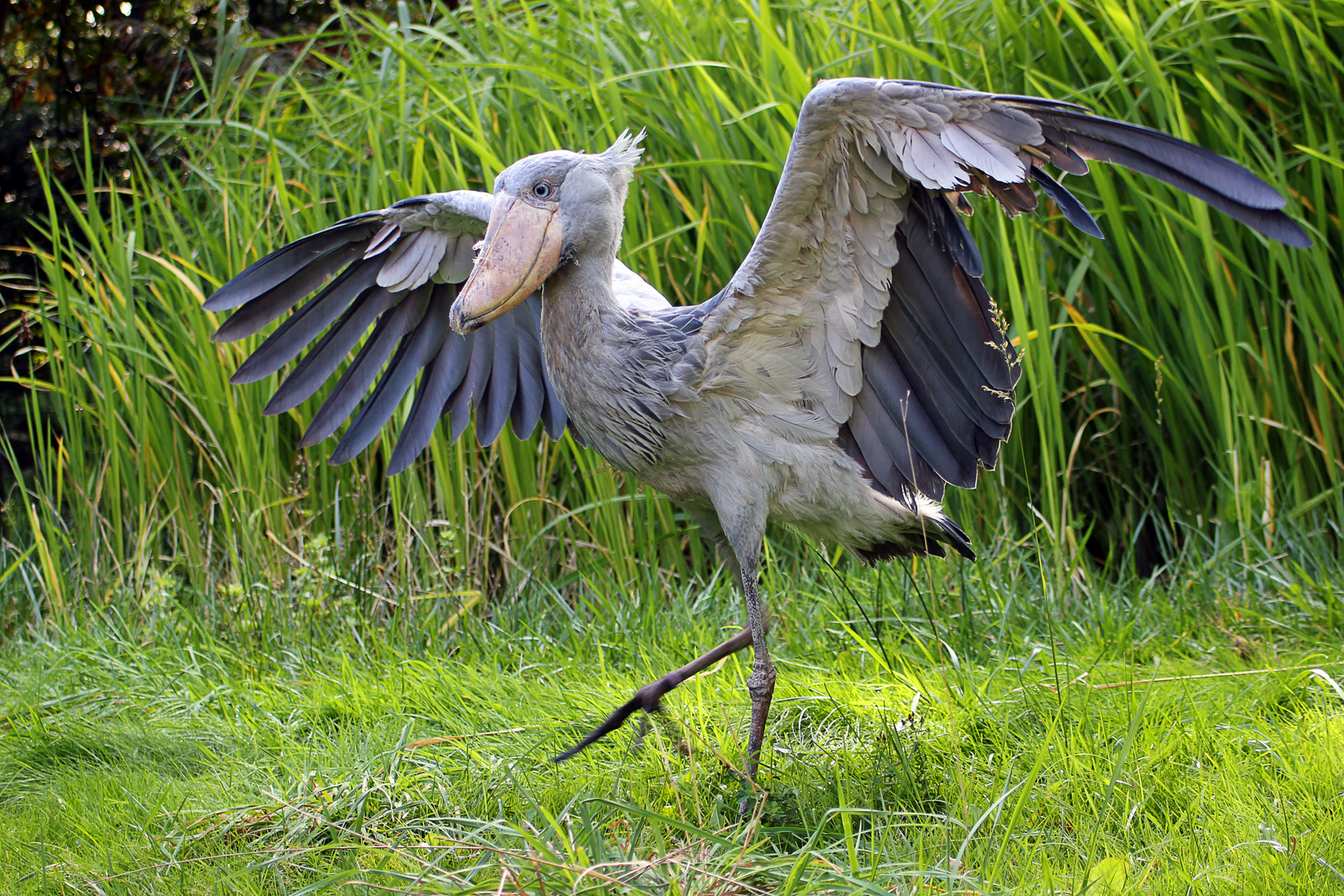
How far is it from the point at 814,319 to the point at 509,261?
26.4 inches

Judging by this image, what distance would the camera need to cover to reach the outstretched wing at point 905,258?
198 cm

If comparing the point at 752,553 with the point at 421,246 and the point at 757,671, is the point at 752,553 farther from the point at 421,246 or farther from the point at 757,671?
the point at 421,246

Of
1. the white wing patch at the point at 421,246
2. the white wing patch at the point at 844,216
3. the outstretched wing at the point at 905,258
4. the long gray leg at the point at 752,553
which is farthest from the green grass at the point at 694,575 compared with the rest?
the white wing patch at the point at 421,246

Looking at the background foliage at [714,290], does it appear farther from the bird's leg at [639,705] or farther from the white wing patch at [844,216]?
the bird's leg at [639,705]

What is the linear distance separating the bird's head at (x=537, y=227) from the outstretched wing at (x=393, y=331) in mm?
400

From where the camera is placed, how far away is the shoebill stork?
203 cm

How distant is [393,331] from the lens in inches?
125

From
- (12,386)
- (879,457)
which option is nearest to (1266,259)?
(879,457)

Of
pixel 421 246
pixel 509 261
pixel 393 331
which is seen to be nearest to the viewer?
pixel 509 261

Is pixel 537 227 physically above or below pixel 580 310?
above

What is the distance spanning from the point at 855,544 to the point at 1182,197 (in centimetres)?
169

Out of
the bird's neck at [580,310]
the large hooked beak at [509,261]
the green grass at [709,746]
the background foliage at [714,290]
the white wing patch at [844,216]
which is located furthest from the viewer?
the background foliage at [714,290]

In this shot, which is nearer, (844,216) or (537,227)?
(844,216)

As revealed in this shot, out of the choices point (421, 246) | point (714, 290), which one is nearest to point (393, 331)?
point (421, 246)
